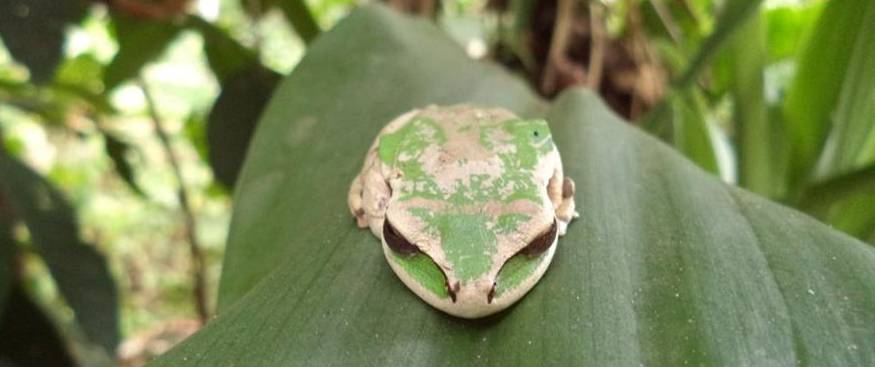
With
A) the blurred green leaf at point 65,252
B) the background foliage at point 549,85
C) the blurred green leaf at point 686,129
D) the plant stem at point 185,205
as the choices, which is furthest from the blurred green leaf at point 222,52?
the blurred green leaf at point 686,129

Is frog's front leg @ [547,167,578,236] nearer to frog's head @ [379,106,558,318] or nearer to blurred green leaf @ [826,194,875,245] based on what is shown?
A: frog's head @ [379,106,558,318]

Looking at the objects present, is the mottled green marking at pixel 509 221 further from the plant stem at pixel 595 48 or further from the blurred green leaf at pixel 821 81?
the plant stem at pixel 595 48

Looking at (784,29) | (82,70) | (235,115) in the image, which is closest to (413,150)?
(235,115)

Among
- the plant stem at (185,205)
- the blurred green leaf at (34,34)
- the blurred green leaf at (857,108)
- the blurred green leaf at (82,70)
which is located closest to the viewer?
the blurred green leaf at (857,108)

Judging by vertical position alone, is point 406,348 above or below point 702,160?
above

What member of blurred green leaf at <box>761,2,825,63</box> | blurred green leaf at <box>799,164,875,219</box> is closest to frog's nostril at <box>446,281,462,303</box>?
blurred green leaf at <box>799,164,875,219</box>


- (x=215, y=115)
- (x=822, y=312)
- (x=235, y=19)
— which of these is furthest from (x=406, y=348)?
(x=235, y=19)

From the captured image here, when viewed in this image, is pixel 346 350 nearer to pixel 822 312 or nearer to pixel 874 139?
pixel 822 312
